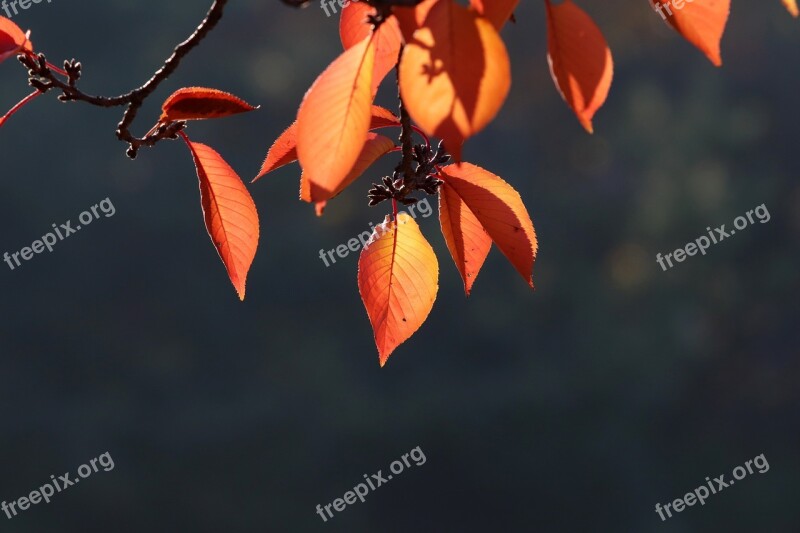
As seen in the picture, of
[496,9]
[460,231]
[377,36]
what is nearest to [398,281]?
[460,231]

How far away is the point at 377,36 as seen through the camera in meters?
0.60

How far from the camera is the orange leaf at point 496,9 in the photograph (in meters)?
0.44

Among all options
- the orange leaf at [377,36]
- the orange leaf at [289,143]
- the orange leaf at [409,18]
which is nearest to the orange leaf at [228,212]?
the orange leaf at [289,143]

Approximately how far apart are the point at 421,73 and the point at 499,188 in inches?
10.5

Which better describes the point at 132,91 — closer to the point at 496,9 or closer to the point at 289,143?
the point at 289,143

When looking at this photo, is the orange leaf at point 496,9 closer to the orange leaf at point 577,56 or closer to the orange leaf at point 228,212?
the orange leaf at point 577,56

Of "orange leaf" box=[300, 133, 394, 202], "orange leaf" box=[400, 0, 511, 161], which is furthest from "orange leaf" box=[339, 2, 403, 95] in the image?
"orange leaf" box=[400, 0, 511, 161]

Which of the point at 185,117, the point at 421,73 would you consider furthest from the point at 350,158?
the point at 185,117

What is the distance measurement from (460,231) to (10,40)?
1.06 ft

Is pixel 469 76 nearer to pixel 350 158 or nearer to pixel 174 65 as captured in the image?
pixel 350 158

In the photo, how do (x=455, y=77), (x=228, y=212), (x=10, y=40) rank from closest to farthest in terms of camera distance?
(x=455, y=77), (x=10, y=40), (x=228, y=212)

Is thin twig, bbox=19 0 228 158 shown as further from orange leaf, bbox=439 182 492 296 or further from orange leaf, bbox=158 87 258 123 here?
orange leaf, bbox=439 182 492 296

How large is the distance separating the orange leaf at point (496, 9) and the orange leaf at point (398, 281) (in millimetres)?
274

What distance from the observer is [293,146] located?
26.5 inches
